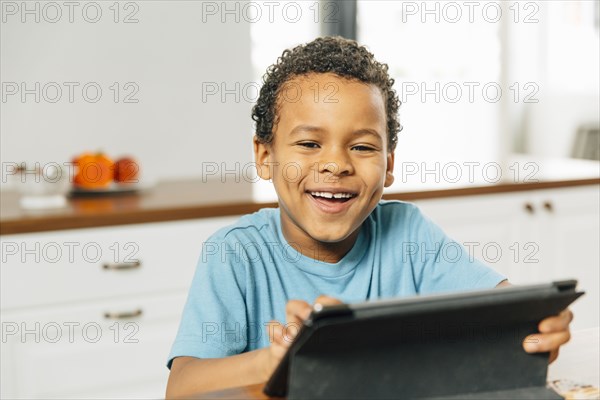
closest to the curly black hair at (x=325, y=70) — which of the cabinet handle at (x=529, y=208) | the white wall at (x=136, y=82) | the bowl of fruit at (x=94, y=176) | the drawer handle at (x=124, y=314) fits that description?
the drawer handle at (x=124, y=314)

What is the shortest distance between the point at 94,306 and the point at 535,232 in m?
1.45

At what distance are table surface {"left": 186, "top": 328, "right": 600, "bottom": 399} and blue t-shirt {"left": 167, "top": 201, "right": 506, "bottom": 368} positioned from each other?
17 centimetres

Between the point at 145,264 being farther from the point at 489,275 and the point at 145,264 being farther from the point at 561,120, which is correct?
the point at 561,120

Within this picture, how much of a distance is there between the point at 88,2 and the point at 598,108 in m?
2.34

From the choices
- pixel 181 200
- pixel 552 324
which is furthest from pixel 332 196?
pixel 181 200

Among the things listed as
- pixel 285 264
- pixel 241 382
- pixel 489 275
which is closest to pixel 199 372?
pixel 241 382

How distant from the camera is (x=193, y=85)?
2.69 metres

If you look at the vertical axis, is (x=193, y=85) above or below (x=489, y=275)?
above

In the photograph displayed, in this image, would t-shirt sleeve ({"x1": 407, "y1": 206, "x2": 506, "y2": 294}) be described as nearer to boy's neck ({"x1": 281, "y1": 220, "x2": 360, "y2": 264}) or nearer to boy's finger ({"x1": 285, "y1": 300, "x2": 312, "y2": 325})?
boy's neck ({"x1": 281, "y1": 220, "x2": 360, "y2": 264})

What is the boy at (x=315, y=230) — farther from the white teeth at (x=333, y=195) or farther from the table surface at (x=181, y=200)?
the table surface at (x=181, y=200)

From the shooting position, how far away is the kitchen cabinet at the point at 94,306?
1.98 metres

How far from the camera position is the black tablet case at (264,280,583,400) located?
67 cm

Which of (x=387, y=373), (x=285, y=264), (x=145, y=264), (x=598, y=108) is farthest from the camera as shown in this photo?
(x=598, y=108)

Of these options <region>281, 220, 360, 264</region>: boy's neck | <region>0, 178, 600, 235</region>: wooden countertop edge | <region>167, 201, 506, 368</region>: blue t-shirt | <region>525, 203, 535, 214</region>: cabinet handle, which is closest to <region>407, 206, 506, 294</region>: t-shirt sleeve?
<region>167, 201, 506, 368</region>: blue t-shirt
